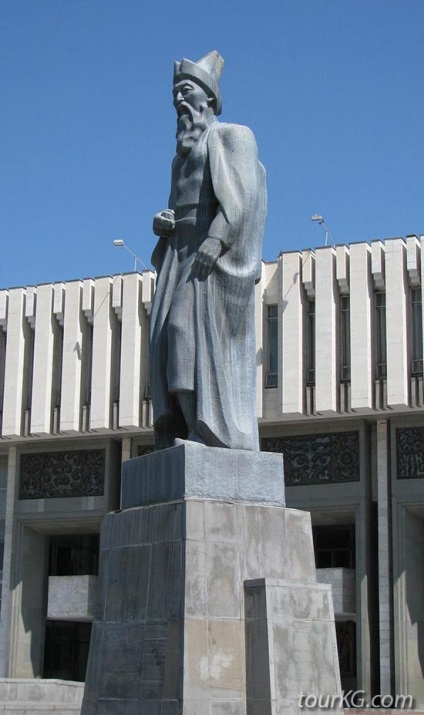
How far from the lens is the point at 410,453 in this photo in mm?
30422

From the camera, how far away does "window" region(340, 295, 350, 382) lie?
30.1 metres

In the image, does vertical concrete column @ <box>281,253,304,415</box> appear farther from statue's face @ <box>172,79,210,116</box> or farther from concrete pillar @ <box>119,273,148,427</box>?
statue's face @ <box>172,79,210,116</box>

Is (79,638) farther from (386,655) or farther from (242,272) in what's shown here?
(242,272)

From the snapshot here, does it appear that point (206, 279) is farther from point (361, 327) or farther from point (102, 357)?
point (102, 357)

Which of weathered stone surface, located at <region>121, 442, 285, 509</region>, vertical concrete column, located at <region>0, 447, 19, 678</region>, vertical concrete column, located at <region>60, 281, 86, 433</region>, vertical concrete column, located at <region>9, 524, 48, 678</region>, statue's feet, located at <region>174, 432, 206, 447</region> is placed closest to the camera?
weathered stone surface, located at <region>121, 442, 285, 509</region>

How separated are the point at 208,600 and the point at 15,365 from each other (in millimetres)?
27131

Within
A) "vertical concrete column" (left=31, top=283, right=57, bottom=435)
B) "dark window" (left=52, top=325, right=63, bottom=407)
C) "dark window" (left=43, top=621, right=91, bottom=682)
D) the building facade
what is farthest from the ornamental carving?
"dark window" (left=43, top=621, right=91, bottom=682)

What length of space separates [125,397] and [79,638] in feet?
33.5

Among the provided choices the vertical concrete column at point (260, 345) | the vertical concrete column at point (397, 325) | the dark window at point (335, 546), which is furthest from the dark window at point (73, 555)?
the vertical concrete column at point (397, 325)

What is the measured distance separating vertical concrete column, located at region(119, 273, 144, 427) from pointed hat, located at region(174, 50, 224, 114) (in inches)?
903

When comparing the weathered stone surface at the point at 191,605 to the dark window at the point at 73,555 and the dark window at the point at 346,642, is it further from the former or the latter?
the dark window at the point at 73,555

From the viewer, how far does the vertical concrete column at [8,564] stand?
110ft

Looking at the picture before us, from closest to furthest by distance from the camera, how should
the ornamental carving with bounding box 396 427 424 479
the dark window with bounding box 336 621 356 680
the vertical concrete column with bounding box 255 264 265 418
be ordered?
the ornamental carving with bounding box 396 427 424 479 < the vertical concrete column with bounding box 255 264 265 418 < the dark window with bounding box 336 621 356 680

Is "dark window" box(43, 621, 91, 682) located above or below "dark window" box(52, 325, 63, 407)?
below
